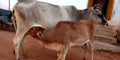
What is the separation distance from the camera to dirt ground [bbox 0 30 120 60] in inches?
145

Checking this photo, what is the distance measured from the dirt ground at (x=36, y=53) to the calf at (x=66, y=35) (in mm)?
548

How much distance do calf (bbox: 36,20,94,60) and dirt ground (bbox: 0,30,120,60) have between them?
55 centimetres

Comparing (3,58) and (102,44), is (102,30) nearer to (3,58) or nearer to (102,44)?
(102,44)

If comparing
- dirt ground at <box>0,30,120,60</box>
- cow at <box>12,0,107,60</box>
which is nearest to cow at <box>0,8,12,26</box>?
dirt ground at <box>0,30,120,60</box>

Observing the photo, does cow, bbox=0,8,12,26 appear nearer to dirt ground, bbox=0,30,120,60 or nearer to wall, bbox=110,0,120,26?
dirt ground, bbox=0,30,120,60

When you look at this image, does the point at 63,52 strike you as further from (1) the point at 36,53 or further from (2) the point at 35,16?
(1) the point at 36,53

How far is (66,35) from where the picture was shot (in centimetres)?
310

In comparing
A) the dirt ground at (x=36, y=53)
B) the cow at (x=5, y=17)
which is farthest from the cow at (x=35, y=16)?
the cow at (x=5, y=17)

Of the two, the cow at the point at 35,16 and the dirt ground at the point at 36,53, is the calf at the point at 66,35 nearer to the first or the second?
the cow at the point at 35,16

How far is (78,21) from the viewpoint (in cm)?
323

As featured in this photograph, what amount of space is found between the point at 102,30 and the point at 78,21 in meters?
1.63

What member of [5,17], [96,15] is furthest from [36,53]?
[5,17]

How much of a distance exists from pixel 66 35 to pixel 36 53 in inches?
37.8

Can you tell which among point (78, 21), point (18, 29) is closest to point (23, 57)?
point (18, 29)
